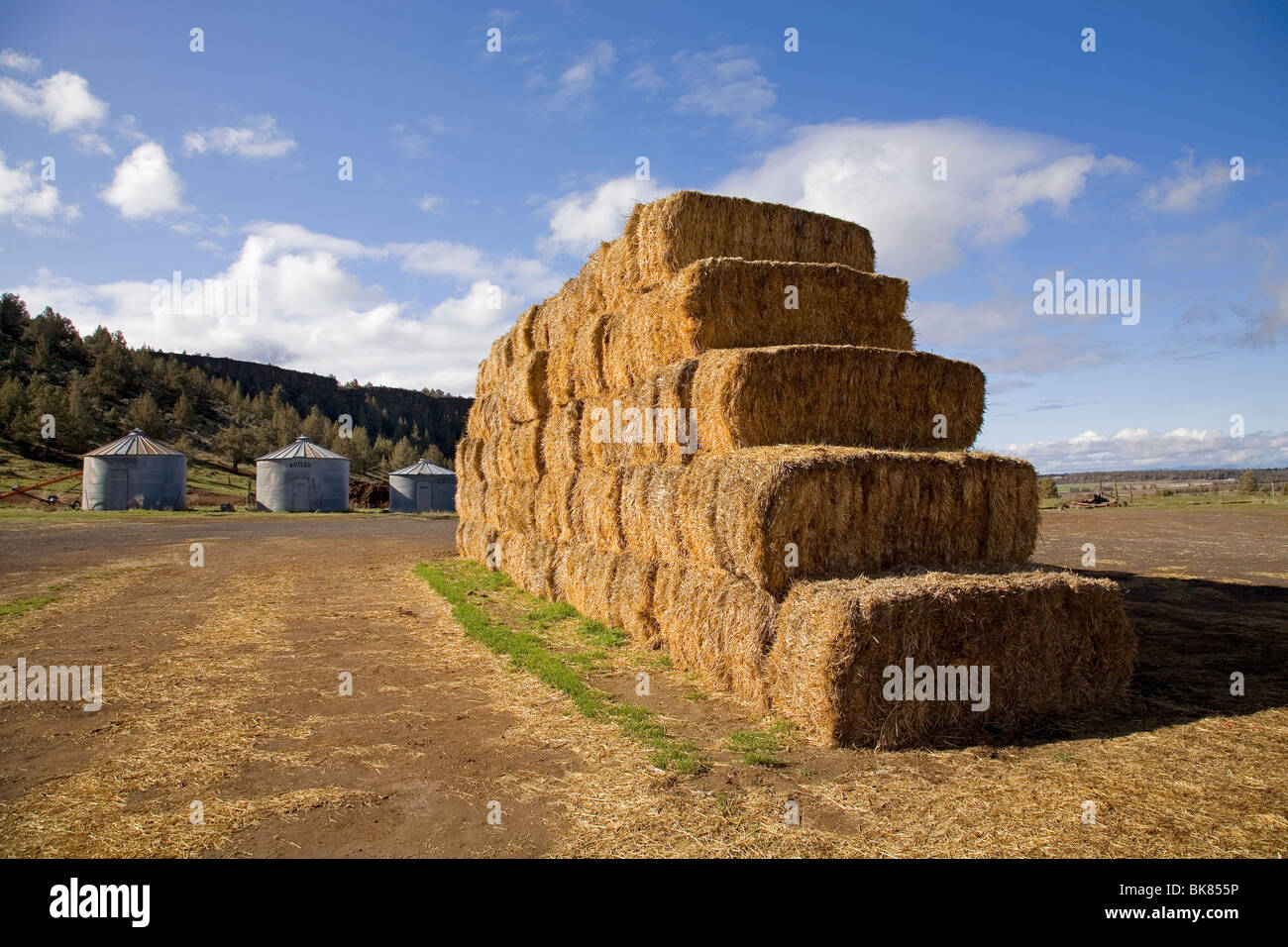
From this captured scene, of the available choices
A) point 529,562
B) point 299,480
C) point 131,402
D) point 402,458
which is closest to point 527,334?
point 529,562

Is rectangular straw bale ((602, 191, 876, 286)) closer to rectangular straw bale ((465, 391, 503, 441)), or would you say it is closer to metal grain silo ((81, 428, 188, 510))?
rectangular straw bale ((465, 391, 503, 441))

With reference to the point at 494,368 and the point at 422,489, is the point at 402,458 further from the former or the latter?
the point at 494,368

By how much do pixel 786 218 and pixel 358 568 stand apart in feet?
44.9

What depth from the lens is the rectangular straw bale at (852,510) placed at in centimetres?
733

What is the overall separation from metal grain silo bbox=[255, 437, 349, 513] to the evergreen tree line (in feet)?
75.6

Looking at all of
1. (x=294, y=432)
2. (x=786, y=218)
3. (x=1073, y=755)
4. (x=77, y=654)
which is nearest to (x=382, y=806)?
(x=1073, y=755)

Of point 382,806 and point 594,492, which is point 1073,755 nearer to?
point 382,806

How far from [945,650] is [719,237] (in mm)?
7220

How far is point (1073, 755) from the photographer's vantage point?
229 inches

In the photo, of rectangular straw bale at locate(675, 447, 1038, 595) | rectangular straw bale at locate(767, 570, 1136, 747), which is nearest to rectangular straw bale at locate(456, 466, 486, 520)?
rectangular straw bale at locate(675, 447, 1038, 595)

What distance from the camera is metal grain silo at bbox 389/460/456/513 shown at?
54.0 m

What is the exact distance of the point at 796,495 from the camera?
7.30m

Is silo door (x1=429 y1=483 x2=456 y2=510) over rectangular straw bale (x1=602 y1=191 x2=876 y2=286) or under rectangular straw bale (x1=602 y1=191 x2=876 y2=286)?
under

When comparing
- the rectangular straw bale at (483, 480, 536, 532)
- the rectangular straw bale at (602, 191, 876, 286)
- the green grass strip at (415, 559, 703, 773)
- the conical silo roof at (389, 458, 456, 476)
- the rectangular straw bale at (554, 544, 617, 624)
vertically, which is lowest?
the green grass strip at (415, 559, 703, 773)
